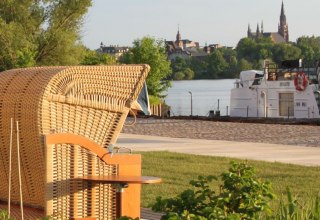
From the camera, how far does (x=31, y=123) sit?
7.48 m

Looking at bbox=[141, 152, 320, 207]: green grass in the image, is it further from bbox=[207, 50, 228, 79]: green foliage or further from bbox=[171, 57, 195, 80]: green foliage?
bbox=[171, 57, 195, 80]: green foliage

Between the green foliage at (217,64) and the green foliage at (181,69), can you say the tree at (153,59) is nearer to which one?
the green foliage at (217,64)

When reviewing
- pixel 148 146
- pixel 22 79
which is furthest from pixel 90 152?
pixel 148 146

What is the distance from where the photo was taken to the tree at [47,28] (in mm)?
39281

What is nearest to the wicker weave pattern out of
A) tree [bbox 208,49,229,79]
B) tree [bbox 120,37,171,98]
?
tree [bbox 120,37,171,98]

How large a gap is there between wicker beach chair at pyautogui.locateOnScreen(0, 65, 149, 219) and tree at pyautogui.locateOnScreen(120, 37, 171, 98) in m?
38.9

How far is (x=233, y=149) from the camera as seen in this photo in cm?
2058

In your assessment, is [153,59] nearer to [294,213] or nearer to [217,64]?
[294,213]

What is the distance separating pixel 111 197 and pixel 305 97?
34026 mm

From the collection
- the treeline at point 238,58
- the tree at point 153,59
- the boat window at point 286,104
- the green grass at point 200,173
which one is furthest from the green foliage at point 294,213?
the treeline at point 238,58

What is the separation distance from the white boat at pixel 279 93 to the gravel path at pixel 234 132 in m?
7.05

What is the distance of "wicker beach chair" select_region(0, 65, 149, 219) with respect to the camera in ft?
24.2

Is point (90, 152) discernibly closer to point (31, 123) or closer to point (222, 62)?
point (31, 123)

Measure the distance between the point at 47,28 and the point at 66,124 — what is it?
35413 millimetres
